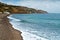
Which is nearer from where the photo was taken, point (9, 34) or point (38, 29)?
point (9, 34)

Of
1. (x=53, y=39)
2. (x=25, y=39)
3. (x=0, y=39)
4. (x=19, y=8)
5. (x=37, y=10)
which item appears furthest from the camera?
(x=37, y=10)

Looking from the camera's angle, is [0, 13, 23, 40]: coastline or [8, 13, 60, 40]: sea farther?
[8, 13, 60, 40]: sea

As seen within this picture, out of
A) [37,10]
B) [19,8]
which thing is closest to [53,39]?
[19,8]

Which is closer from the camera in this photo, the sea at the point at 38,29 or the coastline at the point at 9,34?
the coastline at the point at 9,34

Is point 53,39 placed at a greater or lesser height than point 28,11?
greater

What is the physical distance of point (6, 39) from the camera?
51.5ft

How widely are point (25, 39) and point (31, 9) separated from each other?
485 ft

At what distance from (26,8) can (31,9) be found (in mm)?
5322

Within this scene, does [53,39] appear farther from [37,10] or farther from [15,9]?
[37,10]

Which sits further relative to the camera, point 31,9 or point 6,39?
point 31,9

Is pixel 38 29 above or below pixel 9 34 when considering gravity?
below

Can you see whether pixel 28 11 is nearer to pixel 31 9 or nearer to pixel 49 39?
pixel 31 9

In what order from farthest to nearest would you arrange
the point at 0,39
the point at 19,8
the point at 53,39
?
1. the point at 19,8
2. the point at 53,39
3. the point at 0,39

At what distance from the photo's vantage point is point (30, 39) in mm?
16406
